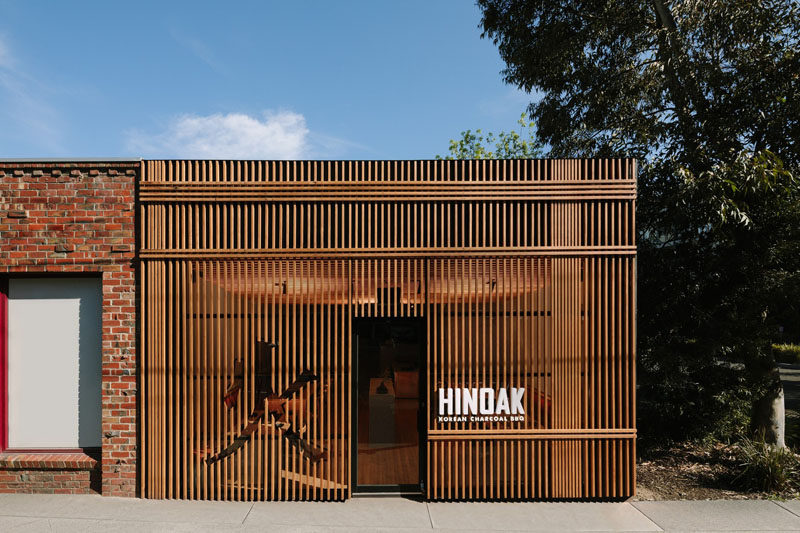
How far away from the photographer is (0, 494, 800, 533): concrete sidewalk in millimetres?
4855

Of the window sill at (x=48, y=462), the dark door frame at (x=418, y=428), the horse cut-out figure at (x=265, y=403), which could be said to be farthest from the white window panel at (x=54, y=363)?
the dark door frame at (x=418, y=428)

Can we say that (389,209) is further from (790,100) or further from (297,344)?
(790,100)

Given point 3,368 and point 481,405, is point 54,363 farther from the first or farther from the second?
point 481,405

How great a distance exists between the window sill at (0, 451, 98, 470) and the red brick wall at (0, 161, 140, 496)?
0.09 ft

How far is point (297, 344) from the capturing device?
5.60 m

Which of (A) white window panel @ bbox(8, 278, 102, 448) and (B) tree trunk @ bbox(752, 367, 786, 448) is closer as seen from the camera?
(A) white window panel @ bbox(8, 278, 102, 448)

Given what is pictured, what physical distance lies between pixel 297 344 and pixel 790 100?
8805mm

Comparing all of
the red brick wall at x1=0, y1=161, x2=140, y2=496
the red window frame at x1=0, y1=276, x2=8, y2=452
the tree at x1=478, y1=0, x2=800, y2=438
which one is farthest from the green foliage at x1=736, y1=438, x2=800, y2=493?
the red window frame at x1=0, y1=276, x2=8, y2=452

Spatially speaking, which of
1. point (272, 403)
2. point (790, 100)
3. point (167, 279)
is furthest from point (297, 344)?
point (790, 100)

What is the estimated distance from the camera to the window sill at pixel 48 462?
18.2 feet

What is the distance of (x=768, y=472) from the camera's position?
19.0 feet

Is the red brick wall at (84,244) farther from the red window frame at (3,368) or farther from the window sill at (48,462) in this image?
the red window frame at (3,368)

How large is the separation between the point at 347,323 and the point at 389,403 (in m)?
1.22

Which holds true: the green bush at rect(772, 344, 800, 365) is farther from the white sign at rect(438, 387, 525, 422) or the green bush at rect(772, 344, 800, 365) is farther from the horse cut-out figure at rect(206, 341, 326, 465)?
the horse cut-out figure at rect(206, 341, 326, 465)
